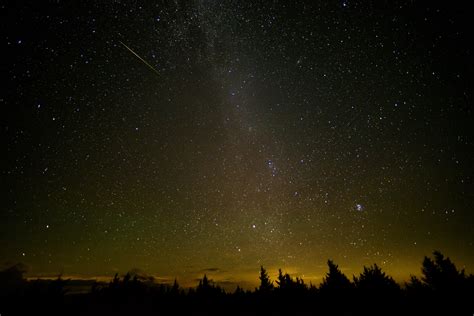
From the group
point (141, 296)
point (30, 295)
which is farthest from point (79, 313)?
point (141, 296)

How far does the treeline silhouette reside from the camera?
21.5 metres

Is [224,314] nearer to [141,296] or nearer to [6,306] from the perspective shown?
[141,296]

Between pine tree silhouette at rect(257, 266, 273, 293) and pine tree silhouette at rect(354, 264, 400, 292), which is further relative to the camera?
pine tree silhouette at rect(257, 266, 273, 293)

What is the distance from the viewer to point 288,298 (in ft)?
112

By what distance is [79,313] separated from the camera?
3762 cm

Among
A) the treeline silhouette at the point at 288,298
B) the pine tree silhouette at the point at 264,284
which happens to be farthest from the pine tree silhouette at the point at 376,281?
the pine tree silhouette at the point at 264,284

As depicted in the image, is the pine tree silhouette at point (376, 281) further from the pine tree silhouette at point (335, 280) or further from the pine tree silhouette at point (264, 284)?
the pine tree silhouette at point (264, 284)

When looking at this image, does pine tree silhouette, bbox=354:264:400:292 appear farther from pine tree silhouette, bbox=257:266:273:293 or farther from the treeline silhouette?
→ pine tree silhouette, bbox=257:266:273:293

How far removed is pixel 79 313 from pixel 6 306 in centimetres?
953

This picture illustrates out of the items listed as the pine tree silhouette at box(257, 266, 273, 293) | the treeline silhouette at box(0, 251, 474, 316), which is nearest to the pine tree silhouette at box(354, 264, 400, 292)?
the treeline silhouette at box(0, 251, 474, 316)

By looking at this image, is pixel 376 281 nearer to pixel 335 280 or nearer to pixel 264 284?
pixel 335 280

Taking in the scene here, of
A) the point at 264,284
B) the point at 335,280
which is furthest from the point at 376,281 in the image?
the point at 264,284

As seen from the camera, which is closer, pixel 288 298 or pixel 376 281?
pixel 376 281

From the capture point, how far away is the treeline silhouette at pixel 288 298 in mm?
21469
